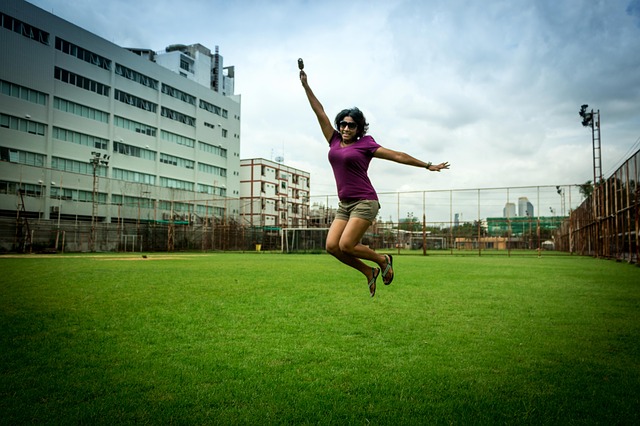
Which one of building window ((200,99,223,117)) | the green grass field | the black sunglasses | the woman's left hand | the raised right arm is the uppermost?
building window ((200,99,223,117))

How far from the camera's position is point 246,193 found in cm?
8181

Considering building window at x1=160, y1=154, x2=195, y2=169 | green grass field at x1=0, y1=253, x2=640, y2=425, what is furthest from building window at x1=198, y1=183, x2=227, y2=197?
green grass field at x1=0, y1=253, x2=640, y2=425

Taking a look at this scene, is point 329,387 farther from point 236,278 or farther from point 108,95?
point 108,95

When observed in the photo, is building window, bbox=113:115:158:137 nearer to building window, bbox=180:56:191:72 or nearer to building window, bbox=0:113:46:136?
building window, bbox=0:113:46:136

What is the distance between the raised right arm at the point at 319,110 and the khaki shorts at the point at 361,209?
3.39 feet

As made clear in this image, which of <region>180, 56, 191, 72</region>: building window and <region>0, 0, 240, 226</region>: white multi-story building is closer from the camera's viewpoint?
<region>0, 0, 240, 226</region>: white multi-story building

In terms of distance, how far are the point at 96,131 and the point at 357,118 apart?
174 feet

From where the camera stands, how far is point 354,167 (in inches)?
236

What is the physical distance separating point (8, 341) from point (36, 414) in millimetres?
2846

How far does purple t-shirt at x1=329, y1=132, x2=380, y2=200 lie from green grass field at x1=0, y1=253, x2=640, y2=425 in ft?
6.74

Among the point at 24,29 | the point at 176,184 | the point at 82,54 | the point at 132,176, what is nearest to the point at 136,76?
the point at 82,54

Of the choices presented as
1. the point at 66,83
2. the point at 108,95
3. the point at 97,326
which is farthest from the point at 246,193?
the point at 97,326

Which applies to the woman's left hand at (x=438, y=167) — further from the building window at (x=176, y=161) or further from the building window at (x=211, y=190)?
the building window at (x=211, y=190)

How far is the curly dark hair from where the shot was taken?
20.4 feet
